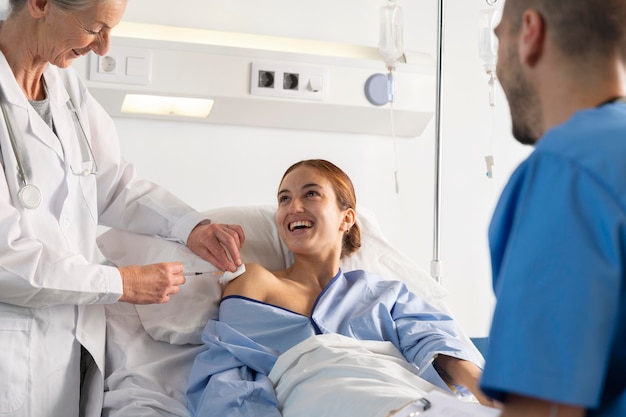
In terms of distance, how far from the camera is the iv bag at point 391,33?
290 cm

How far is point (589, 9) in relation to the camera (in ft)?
3.00

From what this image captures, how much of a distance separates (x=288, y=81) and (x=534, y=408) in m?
2.35

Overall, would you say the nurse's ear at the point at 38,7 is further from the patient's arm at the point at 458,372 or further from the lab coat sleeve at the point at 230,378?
the patient's arm at the point at 458,372

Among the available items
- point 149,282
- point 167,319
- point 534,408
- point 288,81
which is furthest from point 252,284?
point 534,408

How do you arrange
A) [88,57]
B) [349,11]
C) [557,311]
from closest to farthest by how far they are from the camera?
[557,311]
[88,57]
[349,11]

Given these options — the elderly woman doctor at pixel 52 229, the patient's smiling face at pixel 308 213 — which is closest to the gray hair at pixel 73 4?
the elderly woman doctor at pixel 52 229

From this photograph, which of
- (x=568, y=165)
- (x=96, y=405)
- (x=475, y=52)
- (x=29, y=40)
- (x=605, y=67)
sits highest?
(x=475, y=52)

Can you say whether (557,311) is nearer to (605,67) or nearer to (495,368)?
(495,368)

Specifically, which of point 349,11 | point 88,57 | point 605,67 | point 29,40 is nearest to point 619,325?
point 605,67

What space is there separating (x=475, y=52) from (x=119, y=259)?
1.86m

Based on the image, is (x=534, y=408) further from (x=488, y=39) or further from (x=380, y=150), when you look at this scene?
(x=380, y=150)

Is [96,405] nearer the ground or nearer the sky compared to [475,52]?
nearer the ground

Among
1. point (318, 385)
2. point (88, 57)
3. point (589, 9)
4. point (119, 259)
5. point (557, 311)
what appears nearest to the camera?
point (557, 311)

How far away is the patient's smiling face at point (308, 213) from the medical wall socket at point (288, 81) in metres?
0.58
